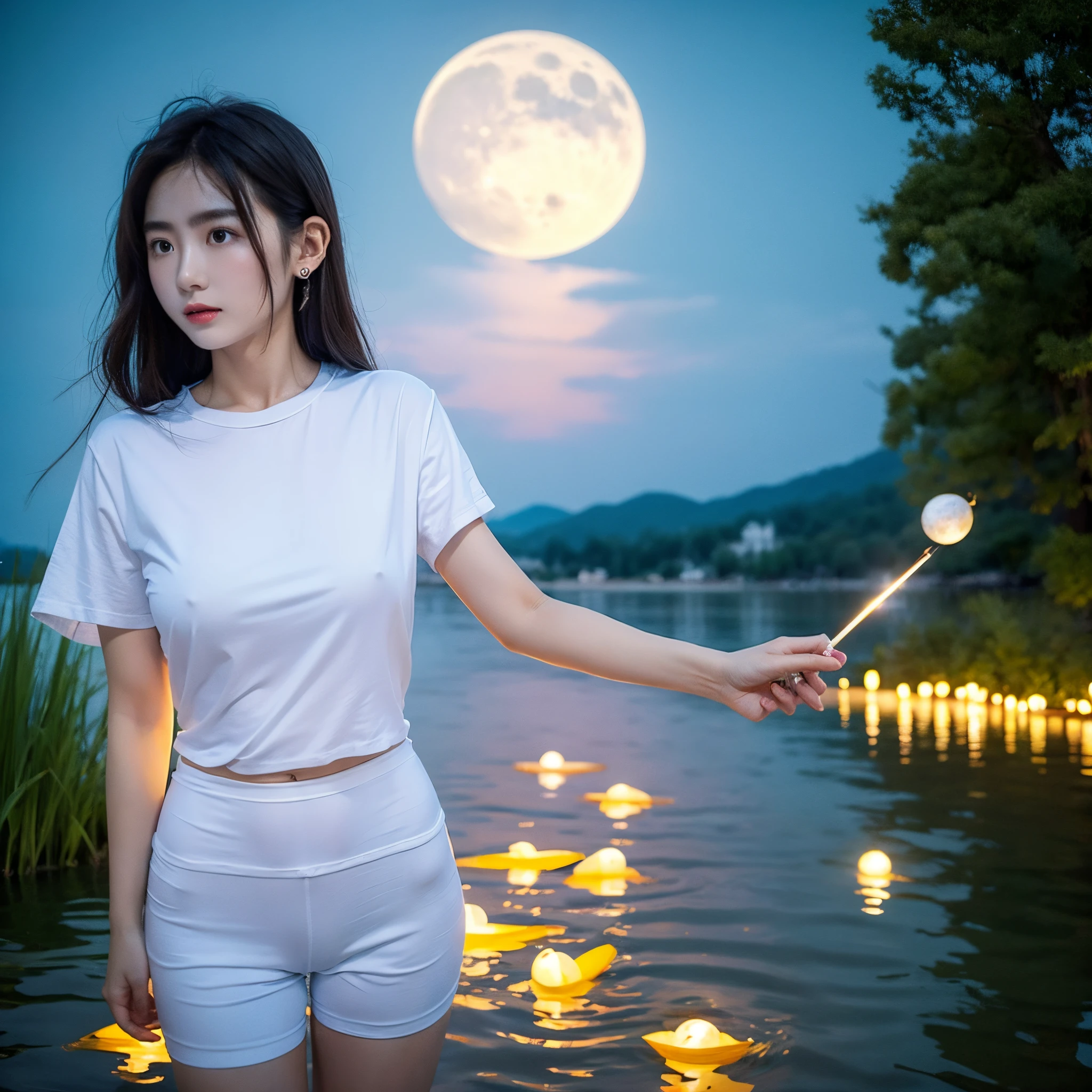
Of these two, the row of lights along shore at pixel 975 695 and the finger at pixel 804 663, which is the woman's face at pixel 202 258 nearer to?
the finger at pixel 804 663

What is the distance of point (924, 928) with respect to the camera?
345 cm

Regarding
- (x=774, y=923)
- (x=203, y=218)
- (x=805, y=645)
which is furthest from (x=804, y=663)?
(x=774, y=923)

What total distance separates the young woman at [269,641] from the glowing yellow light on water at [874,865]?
2.95 metres

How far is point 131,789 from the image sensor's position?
129 centimetres

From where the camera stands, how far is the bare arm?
4.22 ft

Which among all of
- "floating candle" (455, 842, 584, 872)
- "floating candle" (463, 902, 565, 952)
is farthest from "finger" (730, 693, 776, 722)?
"floating candle" (455, 842, 584, 872)

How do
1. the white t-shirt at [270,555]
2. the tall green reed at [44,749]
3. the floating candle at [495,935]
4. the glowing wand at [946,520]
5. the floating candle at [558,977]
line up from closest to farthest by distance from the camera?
the white t-shirt at [270,555], the glowing wand at [946,520], the floating candle at [558,977], the floating candle at [495,935], the tall green reed at [44,749]

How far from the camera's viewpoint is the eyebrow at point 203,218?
126cm

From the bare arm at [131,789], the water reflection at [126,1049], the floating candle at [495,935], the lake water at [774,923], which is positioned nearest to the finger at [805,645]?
the bare arm at [131,789]

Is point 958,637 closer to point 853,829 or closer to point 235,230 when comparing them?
point 853,829

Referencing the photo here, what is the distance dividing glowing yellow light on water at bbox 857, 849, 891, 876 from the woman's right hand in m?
3.18

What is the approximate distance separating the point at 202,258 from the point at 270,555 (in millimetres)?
349

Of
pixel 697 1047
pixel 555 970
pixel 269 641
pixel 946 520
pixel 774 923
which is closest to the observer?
pixel 269 641

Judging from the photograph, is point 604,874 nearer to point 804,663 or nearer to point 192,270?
point 804,663
